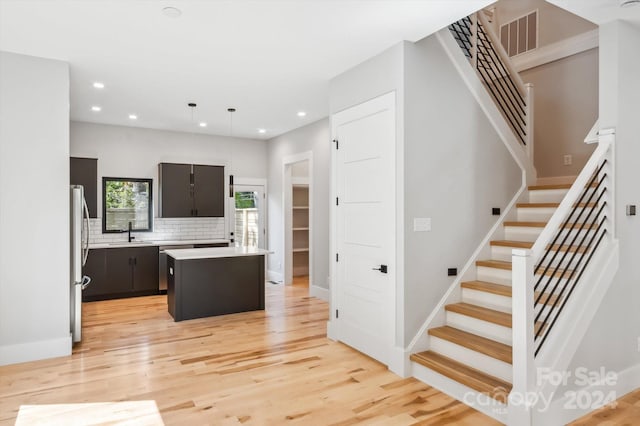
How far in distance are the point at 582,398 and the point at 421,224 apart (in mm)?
1715

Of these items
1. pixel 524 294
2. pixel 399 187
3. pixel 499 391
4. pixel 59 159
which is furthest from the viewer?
pixel 59 159

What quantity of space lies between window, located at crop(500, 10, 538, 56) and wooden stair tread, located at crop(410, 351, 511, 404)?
A: 4.65 metres

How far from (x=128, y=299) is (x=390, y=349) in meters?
4.77

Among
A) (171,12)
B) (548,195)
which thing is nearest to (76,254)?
(171,12)

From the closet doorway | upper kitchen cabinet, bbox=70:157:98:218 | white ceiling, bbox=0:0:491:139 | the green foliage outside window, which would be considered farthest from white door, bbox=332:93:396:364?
upper kitchen cabinet, bbox=70:157:98:218

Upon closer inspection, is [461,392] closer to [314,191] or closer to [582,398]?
[582,398]

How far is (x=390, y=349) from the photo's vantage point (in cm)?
371

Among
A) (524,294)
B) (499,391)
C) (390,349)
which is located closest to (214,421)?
(390,349)

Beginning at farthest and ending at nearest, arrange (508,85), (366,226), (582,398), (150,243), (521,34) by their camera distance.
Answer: (150,243), (521,34), (508,85), (366,226), (582,398)

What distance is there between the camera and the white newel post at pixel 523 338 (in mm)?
2541

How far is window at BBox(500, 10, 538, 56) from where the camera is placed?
574 cm

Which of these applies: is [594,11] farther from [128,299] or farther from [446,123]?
[128,299]

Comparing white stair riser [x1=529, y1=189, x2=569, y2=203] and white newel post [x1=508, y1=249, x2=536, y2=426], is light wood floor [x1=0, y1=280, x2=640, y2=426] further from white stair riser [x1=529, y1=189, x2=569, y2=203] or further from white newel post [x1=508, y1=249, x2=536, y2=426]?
white stair riser [x1=529, y1=189, x2=569, y2=203]

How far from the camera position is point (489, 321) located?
3332 mm
